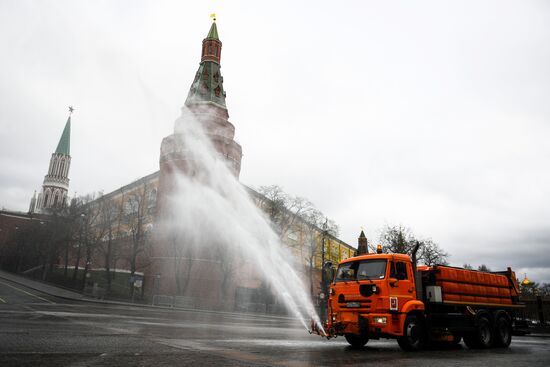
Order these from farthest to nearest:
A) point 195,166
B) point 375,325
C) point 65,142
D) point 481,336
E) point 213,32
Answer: point 65,142
point 213,32
point 195,166
point 481,336
point 375,325

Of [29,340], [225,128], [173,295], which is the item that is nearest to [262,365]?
[29,340]

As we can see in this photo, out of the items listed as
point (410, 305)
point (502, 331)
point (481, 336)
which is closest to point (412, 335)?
point (410, 305)

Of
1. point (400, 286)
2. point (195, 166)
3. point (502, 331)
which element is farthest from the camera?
point (195, 166)

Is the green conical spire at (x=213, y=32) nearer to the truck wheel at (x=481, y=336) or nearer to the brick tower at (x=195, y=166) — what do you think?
the brick tower at (x=195, y=166)

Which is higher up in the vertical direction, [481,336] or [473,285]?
[473,285]

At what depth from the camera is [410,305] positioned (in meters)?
11.2

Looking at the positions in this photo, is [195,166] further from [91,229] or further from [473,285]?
[473,285]

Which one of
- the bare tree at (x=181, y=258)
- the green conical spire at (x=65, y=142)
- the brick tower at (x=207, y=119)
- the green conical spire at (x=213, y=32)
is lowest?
the bare tree at (x=181, y=258)

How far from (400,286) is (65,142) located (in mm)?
141736

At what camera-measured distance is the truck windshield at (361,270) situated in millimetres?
11484

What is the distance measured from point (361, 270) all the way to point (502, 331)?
7.11 m

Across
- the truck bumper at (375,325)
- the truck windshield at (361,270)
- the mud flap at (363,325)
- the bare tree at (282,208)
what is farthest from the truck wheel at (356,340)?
the bare tree at (282,208)

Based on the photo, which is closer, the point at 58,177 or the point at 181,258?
the point at 181,258

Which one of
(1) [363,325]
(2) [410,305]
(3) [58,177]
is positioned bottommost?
(1) [363,325]
